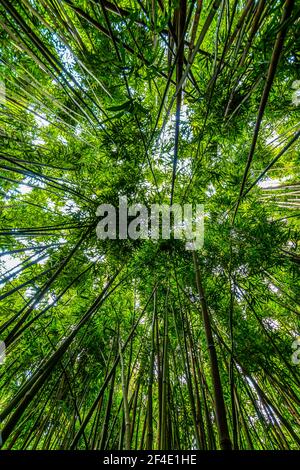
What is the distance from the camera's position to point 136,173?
295cm

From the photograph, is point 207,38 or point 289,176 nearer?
point 207,38

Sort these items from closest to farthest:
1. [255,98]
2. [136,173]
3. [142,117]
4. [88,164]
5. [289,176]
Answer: [255,98]
[142,117]
[136,173]
[88,164]
[289,176]

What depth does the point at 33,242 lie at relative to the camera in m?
3.26

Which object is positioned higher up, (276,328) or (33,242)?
(33,242)

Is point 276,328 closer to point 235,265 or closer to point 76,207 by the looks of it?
point 235,265

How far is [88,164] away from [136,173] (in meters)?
0.64

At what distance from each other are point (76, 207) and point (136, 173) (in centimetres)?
82

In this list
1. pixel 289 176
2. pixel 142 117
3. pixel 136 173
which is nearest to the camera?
pixel 142 117

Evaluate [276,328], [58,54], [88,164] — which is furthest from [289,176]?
[58,54]

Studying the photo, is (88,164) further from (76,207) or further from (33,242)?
(33,242)
